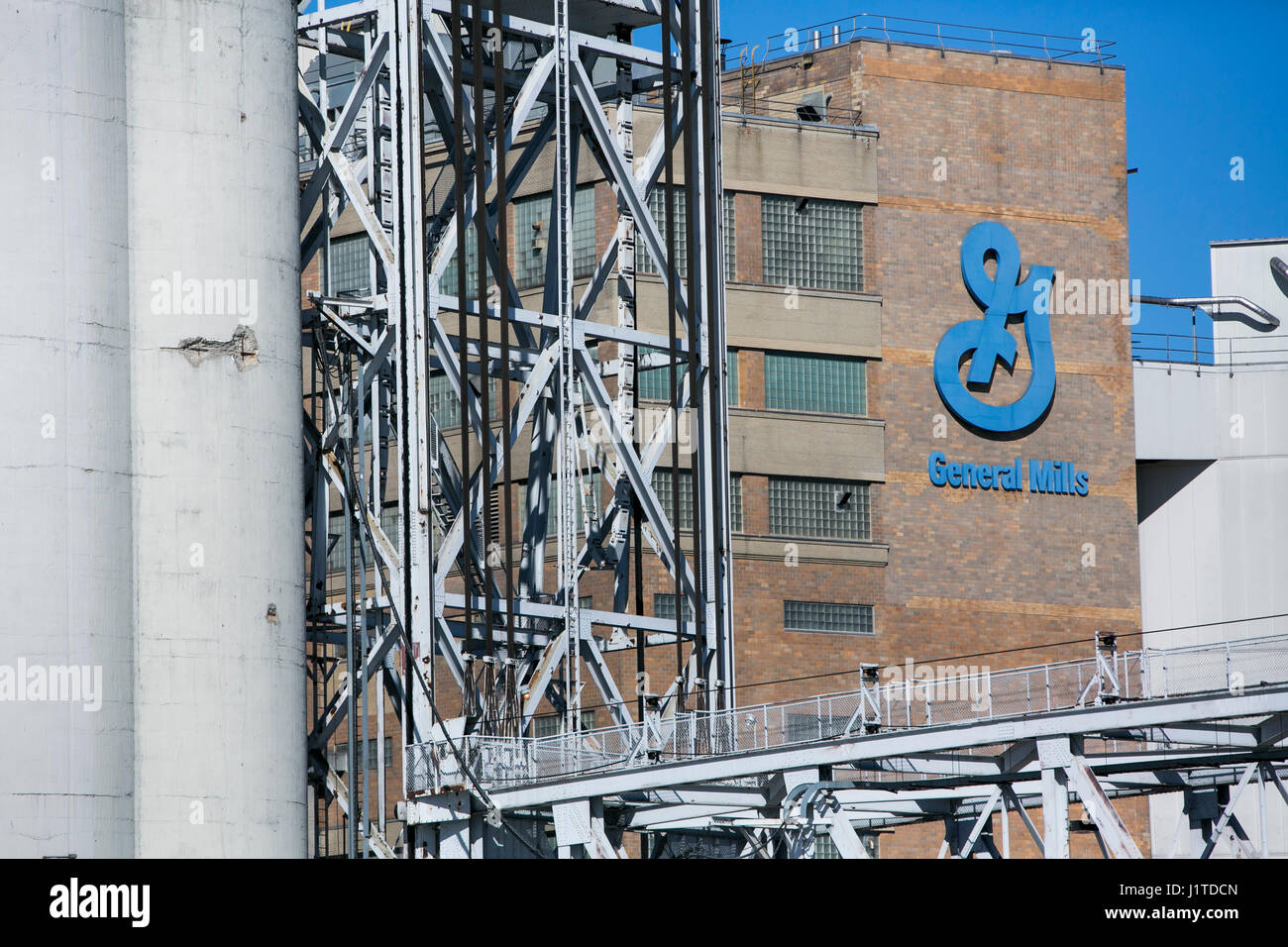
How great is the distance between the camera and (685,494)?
67.4m

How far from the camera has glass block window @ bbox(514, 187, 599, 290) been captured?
6925 centimetres

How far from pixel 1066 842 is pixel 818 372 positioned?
31.8 metres

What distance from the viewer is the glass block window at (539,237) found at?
227 ft

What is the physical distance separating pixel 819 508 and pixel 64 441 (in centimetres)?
3542

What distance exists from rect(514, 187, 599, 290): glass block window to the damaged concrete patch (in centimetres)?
2719

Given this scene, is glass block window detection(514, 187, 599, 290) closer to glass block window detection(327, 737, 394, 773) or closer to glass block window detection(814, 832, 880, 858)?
glass block window detection(327, 737, 394, 773)

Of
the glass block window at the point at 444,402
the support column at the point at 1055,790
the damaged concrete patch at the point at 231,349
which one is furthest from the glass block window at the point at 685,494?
the support column at the point at 1055,790

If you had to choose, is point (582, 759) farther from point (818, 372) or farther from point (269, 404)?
point (818, 372)

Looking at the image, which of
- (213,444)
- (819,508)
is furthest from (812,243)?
(213,444)

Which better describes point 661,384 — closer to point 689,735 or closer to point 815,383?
point 815,383

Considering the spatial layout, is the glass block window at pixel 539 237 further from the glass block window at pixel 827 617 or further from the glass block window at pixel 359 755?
the glass block window at pixel 359 755

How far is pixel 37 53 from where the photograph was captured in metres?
40.4

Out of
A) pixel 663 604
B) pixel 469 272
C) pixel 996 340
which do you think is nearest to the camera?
pixel 663 604
